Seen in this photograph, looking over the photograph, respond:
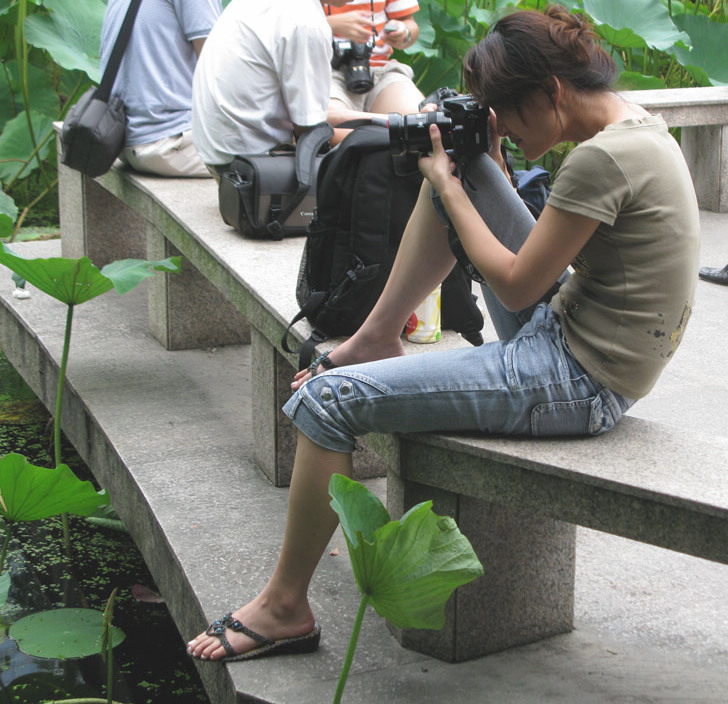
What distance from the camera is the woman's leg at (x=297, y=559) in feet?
6.96

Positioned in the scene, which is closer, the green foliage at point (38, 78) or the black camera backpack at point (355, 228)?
the black camera backpack at point (355, 228)

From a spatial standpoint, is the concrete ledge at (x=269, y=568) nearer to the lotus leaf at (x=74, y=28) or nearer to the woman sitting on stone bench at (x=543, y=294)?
the woman sitting on stone bench at (x=543, y=294)

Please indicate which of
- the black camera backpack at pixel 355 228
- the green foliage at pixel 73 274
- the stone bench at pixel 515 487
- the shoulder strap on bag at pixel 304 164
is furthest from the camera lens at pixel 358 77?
the black camera backpack at pixel 355 228

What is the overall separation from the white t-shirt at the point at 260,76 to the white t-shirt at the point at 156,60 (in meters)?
0.43

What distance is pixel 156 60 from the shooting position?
14.0 ft

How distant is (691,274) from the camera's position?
1.97 metres

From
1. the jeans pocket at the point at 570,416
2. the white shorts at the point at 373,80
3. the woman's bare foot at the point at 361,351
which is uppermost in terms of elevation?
the white shorts at the point at 373,80

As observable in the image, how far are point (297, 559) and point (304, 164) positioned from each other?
5.68 feet

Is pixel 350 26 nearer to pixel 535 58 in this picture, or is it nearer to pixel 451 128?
pixel 451 128

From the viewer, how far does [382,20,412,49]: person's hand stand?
4.80 metres

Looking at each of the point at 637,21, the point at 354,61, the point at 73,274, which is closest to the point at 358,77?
the point at 354,61

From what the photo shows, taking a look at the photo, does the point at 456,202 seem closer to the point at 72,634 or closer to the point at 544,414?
the point at 544,414

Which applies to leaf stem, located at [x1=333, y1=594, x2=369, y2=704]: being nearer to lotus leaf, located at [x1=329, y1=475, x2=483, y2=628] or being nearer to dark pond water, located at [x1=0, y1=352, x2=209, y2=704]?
lotus leaf, located at [x1=329, y1=475, x2=483, y2=628]

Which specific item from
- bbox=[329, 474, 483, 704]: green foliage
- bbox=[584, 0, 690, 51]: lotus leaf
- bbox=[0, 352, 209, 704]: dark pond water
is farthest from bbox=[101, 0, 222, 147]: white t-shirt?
bbox=[329, 474, 483, 704]: green foliage
